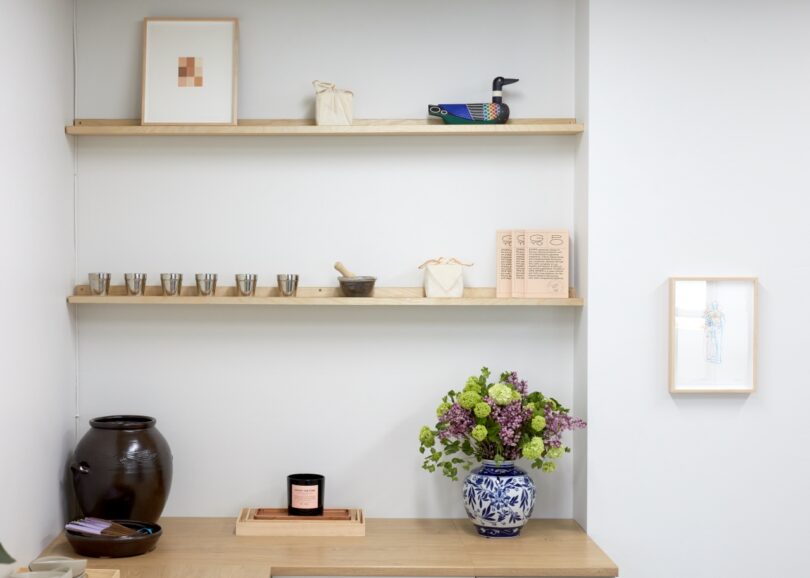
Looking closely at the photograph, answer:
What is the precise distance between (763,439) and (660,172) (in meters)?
0.95

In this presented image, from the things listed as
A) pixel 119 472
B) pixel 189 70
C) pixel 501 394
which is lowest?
pixel 119 472

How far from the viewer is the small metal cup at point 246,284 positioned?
2912mm

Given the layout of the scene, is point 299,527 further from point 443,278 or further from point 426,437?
point 443,278

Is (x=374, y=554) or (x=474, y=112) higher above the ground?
(x=474, y=112)

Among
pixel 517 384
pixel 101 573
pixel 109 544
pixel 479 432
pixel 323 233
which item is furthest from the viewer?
pixel 323 233

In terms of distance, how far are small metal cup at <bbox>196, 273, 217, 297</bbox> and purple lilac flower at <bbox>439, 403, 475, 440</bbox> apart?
0.88 metres

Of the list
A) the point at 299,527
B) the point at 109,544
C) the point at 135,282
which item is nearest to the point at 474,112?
the point at 135,282

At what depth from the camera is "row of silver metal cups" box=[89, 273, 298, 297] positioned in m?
2.91

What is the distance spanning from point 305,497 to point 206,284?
777 mm

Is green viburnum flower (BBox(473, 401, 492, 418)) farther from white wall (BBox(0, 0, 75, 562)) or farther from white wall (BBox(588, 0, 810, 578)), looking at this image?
white wall (BBox(0, 0, 75, 562))

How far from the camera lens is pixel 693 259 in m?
2.91

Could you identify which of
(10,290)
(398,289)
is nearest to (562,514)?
(398,289)

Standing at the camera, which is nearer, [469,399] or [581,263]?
[469,399]

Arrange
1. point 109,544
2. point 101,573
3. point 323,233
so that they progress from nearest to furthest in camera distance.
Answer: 1. point 101,573
2. point 109,544
3. point 323,233
